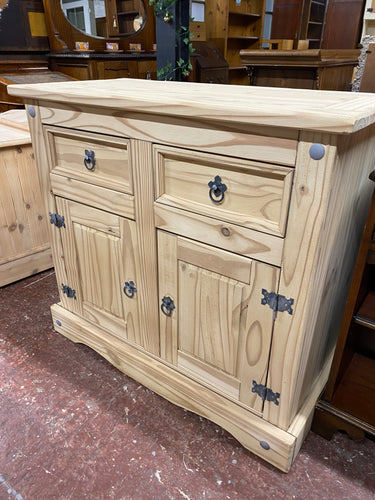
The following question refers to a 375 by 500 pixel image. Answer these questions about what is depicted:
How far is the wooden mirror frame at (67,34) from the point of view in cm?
356

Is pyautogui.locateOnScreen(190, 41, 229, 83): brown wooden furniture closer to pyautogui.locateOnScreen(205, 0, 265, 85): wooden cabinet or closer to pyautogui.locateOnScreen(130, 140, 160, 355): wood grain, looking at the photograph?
pyautogui.locateOnScreen(205, 0, 265, 85): wooden cabinet

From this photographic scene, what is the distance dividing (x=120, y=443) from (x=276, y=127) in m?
1.05

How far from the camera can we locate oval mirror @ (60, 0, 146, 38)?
3734 millimetres

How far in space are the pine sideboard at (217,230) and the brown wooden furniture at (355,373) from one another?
0.06m

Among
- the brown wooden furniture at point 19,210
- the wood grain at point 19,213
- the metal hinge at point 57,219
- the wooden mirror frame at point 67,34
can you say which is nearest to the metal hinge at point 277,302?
the metal hinge at point 57,219

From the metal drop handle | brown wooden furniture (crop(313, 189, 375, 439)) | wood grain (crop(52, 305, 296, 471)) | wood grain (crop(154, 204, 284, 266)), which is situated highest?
the metal drop handle

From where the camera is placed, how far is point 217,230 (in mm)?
960

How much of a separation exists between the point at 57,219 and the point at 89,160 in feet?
1.10

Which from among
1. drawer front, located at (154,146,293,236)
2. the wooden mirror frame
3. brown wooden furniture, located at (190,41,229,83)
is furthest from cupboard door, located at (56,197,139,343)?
brown wooden furniture, located at (190,41,229,83)

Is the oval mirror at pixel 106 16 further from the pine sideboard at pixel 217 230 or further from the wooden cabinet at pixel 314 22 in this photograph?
the wooden cabinet at pixel 314 22

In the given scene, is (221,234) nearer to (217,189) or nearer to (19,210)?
(217,189)

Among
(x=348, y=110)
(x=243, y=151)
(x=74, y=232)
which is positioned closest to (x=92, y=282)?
(x=74, y=232)

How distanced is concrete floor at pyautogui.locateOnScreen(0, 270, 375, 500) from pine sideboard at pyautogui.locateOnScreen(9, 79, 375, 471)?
0.22 feet

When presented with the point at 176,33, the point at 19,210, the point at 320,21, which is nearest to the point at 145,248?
the point at 19,210
